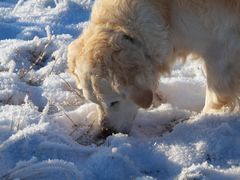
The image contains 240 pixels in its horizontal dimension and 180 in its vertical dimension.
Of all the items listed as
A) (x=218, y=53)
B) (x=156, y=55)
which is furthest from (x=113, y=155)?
(x=218, y=53)

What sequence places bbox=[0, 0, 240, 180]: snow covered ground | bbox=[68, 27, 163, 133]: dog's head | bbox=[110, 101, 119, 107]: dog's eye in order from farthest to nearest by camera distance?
bbox=[110, 101, 119, 107]: dog's eye, bbox=[68, 27, 163, 133]: dog's head, bbox=[0, 0, 240, 180]: snow covered ground

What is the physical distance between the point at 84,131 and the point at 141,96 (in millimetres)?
498

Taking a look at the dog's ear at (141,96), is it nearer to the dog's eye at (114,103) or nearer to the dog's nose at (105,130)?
the dog's eye at (114,103)

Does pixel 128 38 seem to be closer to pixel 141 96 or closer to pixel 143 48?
pixel 143 48

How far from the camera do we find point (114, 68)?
3643 mm

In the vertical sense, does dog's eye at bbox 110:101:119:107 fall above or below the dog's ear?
below

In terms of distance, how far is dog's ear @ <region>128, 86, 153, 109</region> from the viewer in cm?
369

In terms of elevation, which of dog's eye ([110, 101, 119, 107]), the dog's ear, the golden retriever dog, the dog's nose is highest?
the golden retriever dog

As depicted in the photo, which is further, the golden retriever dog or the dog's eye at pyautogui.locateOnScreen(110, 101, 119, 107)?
the dog's eye at pyautogui.locateOnScreen(110, 101, 119, 107)

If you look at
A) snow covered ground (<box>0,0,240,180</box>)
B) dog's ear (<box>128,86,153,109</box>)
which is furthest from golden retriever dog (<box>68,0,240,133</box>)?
snow covered ground (<box>0,0,240,180</box>)

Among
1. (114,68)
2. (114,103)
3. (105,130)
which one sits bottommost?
(105,130)

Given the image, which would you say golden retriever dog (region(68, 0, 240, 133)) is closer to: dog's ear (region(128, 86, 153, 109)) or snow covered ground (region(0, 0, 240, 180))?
dog's ear (region(128, 86, 153, 109))

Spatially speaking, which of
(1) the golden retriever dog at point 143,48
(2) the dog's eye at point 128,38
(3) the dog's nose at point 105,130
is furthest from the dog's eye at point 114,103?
(2) the dog's eye at point 128,38

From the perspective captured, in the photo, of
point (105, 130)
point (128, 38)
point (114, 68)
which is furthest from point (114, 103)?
→ point (128, 38)
